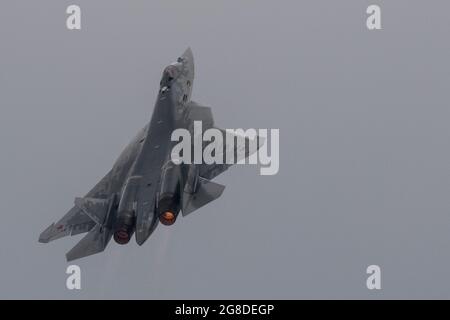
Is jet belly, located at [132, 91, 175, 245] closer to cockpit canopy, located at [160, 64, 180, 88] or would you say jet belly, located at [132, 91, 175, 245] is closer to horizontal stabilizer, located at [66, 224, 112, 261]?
cockpit canopy, located at [160, 64, 180, 88]

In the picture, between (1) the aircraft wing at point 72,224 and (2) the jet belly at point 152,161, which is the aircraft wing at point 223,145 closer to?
(2) the jet belly at point 152,161

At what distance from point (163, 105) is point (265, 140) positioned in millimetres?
5785

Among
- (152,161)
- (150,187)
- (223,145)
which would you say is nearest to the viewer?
(150,187)

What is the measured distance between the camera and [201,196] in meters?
53.2

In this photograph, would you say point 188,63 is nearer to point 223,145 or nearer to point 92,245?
point 223,145

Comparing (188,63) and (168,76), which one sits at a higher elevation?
(188,63)

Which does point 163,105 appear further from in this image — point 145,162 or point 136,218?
point 136,218

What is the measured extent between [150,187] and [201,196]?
111 inches

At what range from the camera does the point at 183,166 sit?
55.2 metres

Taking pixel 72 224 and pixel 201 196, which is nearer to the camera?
pixel 201 196

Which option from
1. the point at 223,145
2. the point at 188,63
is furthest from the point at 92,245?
the point at 188,63

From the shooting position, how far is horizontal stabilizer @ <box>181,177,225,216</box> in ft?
174
